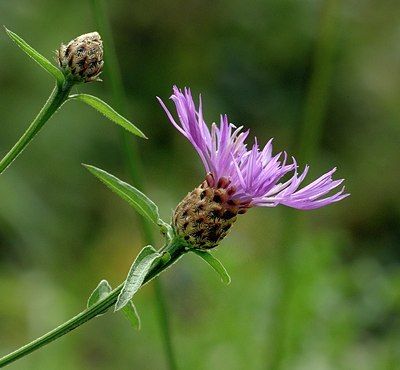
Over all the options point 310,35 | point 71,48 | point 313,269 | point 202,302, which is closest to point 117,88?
point 71,48

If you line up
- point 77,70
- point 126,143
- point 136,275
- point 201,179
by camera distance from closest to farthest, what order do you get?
point 136,275
point 77,70
point 126,143
point 201,179

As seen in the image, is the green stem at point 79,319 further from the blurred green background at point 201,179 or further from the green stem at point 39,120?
the blurred green background at point 201,179

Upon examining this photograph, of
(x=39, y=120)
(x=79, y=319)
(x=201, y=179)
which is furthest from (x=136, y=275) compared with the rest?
(x=201, y=179)

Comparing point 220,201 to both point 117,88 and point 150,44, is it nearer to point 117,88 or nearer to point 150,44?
point 117,88

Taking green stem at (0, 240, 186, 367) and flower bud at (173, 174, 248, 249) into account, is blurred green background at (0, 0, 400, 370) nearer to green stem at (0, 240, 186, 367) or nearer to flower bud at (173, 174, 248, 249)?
flower bud at (173, 174, 248, 249)

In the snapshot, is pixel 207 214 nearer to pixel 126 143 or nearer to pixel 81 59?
pixel 81 59

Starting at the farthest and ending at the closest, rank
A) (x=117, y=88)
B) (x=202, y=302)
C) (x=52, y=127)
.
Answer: (x=52, y=127) < (x=202, y=302) < (x=117, y=88)
